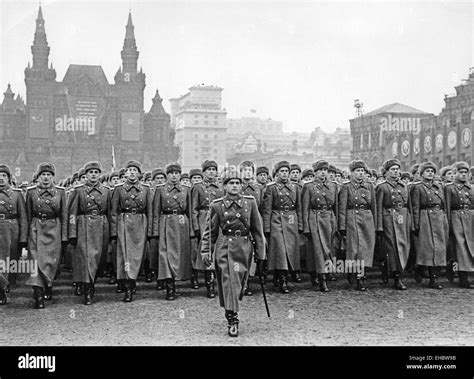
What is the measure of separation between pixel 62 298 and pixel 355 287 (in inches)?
181

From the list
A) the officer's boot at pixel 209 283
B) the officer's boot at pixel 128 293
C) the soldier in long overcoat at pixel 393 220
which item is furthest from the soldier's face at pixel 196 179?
the soldier in long overcoat at pixel 393 220

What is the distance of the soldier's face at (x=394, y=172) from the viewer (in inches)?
343

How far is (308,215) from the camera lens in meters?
8.73

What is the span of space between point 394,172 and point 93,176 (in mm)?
4729

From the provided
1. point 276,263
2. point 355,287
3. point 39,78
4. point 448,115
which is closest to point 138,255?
point 276,263

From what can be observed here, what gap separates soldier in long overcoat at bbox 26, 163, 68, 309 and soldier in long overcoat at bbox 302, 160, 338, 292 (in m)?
3.74

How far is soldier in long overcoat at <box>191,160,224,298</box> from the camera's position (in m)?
8.31

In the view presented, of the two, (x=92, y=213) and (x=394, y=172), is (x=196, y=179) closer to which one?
(x=92, y=213)

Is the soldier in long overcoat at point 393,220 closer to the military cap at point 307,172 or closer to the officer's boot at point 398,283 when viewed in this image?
the officer's boot at point 398,283

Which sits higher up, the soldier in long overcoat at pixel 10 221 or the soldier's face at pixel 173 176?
the soldier's face at pixel 173 176

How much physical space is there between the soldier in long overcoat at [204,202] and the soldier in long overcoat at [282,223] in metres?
0.88

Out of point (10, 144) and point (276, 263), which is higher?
point (10, 144)
